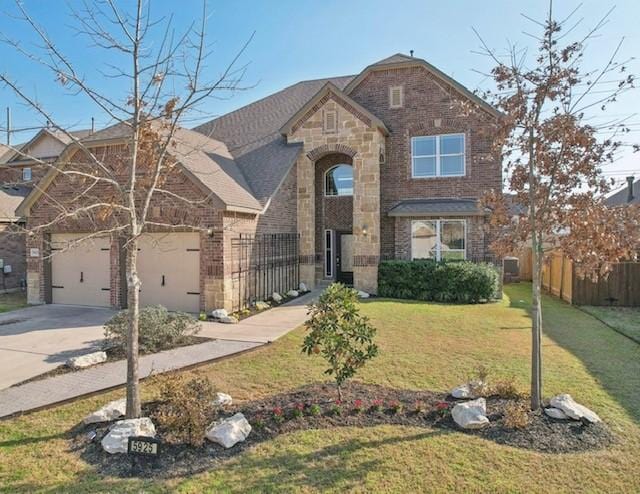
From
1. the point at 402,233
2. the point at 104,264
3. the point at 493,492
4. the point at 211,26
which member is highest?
the point at 211,26

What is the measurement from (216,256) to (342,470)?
8.31 meters

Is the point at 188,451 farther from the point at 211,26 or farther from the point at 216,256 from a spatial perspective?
the point at 216,256

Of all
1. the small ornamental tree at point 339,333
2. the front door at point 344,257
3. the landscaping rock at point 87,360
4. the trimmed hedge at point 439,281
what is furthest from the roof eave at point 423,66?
the landscaping rock at point 87,360

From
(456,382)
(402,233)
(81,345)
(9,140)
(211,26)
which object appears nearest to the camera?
(9,140)

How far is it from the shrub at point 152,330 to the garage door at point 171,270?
3296 millimetres

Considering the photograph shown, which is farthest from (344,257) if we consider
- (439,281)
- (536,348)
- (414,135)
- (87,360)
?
(536,348)

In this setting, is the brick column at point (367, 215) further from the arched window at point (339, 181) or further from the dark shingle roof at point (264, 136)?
the dark shingle roof at point (264, 136)

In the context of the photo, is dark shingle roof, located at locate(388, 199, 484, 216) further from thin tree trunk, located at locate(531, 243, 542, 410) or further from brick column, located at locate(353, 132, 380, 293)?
thin tree trunk, located at locate(531, 243, 542, 410)

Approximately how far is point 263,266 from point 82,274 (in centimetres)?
583

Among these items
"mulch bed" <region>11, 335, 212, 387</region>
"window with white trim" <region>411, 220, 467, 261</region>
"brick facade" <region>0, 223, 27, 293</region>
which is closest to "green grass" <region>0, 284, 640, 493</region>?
"mulch bed" <region>11, 335, 212, 387</region>

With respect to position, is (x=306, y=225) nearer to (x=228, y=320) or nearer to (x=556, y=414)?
(x=228, y=320)

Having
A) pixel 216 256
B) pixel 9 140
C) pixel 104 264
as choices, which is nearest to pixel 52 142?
pixel 104 264

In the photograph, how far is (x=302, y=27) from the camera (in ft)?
29.9

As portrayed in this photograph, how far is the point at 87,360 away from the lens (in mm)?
7156
